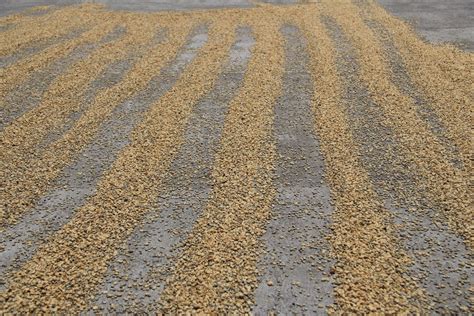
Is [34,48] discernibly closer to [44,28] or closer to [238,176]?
[44,28]

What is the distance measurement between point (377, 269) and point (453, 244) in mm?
1356

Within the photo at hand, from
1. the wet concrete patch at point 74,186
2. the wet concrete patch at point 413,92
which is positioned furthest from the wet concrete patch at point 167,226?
the wet concrete patch at point 413,92

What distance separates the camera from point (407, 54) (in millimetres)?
12664

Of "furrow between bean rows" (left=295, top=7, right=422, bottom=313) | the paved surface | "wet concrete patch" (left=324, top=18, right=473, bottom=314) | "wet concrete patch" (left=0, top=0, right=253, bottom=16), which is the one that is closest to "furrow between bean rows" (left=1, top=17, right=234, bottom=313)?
the paved surface

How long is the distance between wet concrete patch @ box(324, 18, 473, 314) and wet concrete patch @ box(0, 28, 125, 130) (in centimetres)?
692

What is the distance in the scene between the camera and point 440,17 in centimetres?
1617

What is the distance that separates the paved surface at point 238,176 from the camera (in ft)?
18.0

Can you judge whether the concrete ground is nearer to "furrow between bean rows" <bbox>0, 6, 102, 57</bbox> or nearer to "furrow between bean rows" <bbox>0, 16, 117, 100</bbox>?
"furrow between bean rows" <bbox>0, 6, 102, 57</bbox>

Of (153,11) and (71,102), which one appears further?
(153,11)

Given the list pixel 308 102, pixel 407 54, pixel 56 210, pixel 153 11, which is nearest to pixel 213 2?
pixel 153 11

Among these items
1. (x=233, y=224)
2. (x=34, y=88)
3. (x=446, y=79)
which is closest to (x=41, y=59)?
(x=34, y=88)

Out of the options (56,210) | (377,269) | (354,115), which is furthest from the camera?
(354,115)

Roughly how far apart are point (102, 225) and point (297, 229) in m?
3.08

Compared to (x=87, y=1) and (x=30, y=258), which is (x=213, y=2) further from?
(x=30, y=258)
